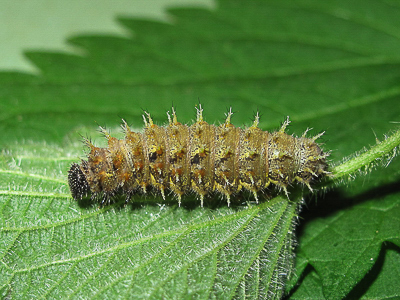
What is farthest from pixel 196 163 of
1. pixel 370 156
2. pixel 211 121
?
pixel 211 121

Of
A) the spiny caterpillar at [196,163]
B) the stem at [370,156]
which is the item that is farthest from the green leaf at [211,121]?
the stem at [370,156]

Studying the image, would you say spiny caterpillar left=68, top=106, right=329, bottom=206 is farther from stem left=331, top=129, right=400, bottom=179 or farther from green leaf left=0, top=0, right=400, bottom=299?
green leaf left=0, top=0, right=400, bottom=299

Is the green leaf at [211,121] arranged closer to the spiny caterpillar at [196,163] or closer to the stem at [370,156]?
the spiny caterpillar at [196,163]

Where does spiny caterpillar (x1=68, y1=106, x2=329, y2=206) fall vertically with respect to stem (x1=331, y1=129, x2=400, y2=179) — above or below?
below

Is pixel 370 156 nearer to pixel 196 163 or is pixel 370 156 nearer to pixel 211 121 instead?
pixel 196 163

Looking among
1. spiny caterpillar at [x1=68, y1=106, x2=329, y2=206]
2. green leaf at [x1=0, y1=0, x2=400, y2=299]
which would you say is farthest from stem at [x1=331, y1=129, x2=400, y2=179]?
green leaf at [x1=0, y1=0, x2=400, y2=299]

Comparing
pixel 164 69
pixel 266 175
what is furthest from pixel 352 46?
pixel 266 175
